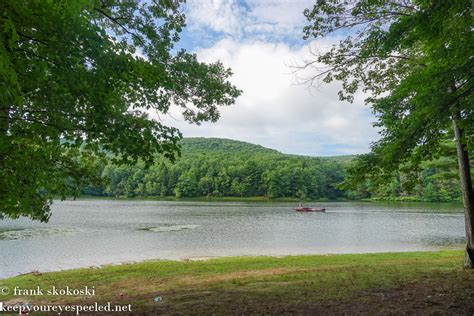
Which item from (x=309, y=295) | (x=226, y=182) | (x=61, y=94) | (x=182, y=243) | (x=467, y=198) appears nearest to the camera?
(x=61, y=94)

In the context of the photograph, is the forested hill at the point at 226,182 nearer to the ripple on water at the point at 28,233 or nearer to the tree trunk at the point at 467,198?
the ripple on water at the point at 28,233

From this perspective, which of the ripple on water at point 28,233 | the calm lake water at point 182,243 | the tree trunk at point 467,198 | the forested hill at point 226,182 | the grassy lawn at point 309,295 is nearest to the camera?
the grassy lawn at point 309,295

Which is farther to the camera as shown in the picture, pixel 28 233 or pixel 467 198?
pixel 28 233

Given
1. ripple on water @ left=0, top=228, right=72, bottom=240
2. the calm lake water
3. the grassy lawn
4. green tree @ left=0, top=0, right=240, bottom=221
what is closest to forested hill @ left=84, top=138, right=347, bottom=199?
the calm lake water

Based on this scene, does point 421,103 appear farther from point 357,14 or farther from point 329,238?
point 329,238

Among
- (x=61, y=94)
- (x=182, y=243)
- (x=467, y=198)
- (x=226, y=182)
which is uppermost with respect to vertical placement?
(x=226, y=182)

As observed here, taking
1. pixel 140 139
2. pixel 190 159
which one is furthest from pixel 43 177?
pixel 190 159

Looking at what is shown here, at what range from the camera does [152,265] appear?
1430 centimetres

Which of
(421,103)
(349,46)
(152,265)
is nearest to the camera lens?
(421,103)

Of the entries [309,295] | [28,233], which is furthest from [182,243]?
[309,295]

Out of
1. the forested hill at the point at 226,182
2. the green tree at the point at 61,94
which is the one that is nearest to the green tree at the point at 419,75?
the green tree at the point at 61,94

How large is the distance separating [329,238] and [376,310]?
2352 centimetres

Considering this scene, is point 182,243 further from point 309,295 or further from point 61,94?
point 61,94

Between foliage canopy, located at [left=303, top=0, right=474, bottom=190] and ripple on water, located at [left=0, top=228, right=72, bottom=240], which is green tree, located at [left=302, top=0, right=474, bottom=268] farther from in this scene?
ripple on water, located at [left=0, top=228, right=72, bottom=240]
